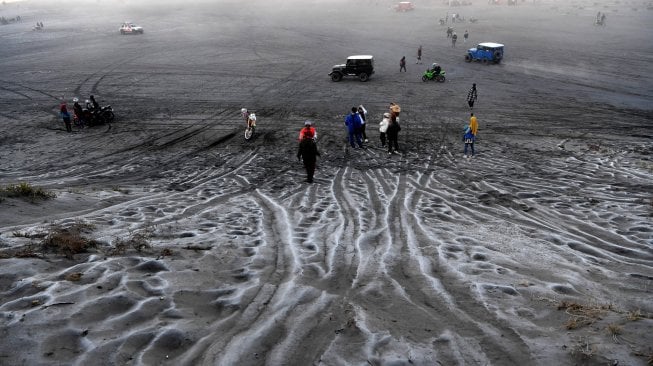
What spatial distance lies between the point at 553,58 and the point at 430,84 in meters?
12.7

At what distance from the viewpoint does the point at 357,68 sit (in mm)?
25891

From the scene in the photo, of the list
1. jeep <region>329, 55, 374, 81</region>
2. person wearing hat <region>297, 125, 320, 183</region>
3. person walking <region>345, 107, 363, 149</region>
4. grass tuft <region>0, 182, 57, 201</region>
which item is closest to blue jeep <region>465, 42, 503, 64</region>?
jeep <region>329, 55, 374, 81</region>

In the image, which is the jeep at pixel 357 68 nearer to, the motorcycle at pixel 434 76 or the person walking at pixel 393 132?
the motorcycle at pixel 434 76

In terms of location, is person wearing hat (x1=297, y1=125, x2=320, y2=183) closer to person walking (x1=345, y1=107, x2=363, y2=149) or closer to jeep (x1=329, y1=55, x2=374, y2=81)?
person walking (x1=345, y1=107, x2=363, y2=149)

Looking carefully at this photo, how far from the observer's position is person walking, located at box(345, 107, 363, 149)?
14.5 metres

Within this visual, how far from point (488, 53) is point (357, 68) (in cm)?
1058

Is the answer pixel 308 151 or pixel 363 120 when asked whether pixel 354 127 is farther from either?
pixel 308 151

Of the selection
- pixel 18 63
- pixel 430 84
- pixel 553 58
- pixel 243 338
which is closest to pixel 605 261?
pixel 243 338

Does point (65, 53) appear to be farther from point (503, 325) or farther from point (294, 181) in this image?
point (503, 325)

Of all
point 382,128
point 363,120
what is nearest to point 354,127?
point 363,120

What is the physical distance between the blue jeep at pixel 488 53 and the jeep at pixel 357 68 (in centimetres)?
948

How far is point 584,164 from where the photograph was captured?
487 inches

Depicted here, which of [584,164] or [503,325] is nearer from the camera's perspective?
[503,325]

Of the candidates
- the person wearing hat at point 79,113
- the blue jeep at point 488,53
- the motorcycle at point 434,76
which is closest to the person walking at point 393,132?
the person wearing hat at point 79,113
